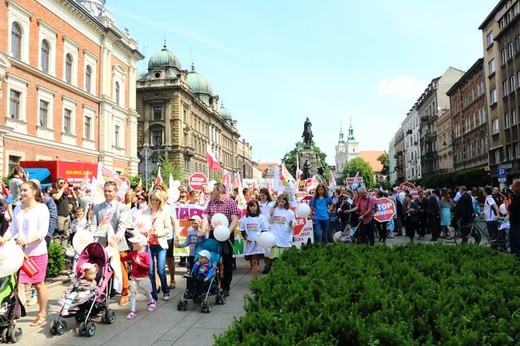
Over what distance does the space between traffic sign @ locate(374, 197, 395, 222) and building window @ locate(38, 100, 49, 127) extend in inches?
A: 1044

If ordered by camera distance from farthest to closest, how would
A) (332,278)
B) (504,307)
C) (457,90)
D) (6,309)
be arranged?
(457,90), (6,309), (332,278), (504,307)

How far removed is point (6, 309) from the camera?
5.76 meters

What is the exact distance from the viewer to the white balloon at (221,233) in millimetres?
7703

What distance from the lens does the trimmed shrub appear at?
31.0ft

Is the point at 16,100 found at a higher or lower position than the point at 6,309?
higher

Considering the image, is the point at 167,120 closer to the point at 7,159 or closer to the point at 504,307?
the point at 7,159

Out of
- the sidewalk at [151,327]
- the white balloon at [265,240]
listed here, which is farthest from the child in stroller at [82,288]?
the white balloon at [265,240]

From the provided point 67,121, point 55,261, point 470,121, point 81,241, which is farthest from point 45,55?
point 470,121

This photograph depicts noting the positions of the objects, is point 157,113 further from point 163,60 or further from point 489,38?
point 489,38

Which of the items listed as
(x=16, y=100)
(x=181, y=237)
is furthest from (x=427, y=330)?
(x=16, y=100)

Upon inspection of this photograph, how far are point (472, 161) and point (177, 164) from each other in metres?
41.4

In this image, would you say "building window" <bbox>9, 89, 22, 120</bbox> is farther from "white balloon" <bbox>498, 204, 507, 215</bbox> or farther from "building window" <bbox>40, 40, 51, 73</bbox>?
"white balloon" <bbox>498, 204, 507, 215</bbox>

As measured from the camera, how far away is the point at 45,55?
33.3 meters

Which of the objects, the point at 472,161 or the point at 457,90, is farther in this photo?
the point at 457,90
